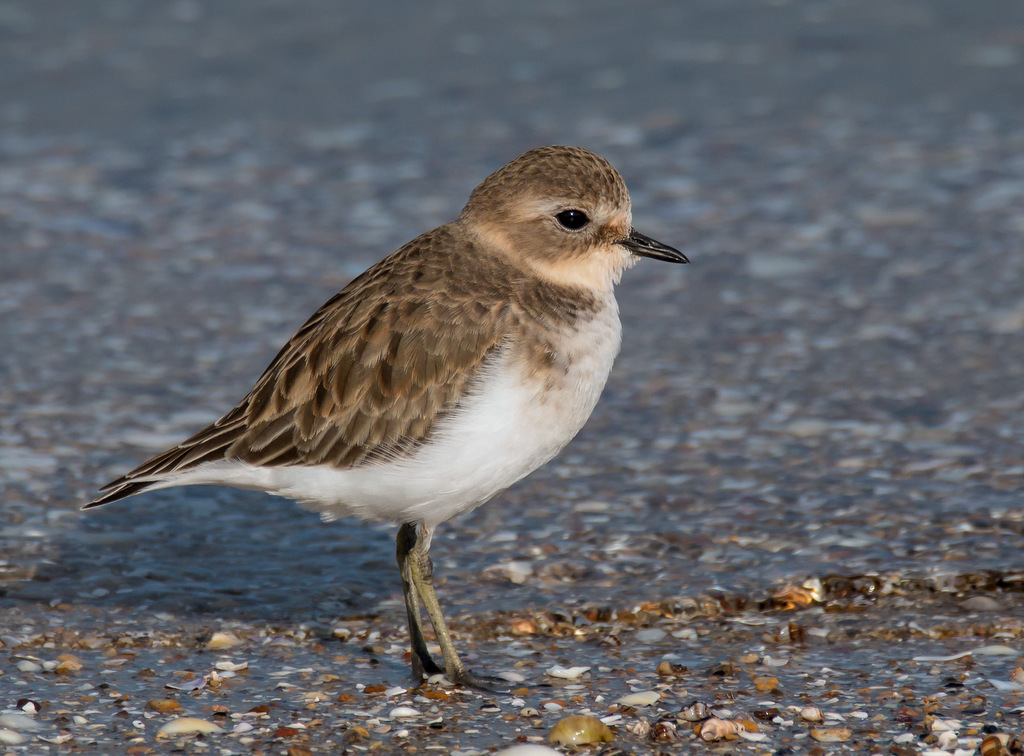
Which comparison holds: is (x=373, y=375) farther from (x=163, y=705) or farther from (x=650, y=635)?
(x=650, y=635)

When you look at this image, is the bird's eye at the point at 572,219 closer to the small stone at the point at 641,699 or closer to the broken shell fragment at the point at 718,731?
the small stone at the point at 641,699

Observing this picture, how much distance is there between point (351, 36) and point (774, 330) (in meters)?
6.30

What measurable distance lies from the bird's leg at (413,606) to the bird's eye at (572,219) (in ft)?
4.36

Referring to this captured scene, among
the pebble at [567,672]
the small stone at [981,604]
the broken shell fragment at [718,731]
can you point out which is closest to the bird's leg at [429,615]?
the pebble at [567,672]

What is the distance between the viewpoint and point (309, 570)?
19.4 ft

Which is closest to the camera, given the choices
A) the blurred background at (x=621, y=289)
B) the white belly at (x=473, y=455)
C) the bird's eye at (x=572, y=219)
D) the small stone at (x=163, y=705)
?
the small stone at (x=163, y=705)

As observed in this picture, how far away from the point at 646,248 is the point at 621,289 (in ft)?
10.4

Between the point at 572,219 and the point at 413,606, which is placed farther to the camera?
the point at 572,219

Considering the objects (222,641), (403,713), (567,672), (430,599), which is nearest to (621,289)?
(430,599)

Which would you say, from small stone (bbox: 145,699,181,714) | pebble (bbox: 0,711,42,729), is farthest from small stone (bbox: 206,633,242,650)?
pebble (bbox: 0,711,42,729)

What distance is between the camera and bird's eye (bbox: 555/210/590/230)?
17.7 ft

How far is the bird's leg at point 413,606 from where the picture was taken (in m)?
5.06

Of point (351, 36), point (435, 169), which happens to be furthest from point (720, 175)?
point (351, 36)

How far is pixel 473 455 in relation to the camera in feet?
15.8
